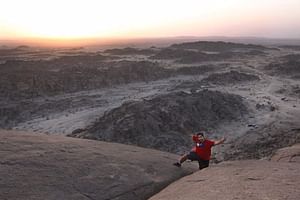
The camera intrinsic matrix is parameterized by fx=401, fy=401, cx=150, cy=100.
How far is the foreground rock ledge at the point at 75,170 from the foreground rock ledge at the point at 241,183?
1.55ft

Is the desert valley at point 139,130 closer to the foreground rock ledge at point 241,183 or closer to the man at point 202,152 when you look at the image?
the foreground rock ledge at point 241,183

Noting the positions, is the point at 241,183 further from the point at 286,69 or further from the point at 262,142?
the point at 286,69

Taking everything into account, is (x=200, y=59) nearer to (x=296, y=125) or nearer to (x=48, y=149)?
(x=296, y=125)

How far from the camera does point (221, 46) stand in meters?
70.3

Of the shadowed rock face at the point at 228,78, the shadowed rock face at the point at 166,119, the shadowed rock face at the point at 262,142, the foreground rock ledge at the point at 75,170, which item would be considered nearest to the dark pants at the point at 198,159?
the foreground rock ledge at the point at 75,170

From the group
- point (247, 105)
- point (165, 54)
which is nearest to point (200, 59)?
point (165, 54)

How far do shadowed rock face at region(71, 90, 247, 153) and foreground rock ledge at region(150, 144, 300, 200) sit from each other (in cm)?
720

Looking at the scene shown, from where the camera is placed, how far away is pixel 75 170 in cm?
595

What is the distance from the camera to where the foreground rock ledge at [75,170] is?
5.43 meters

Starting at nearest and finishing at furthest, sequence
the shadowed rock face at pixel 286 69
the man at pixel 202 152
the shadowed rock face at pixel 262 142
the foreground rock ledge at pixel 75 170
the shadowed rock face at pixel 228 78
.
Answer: the foreground rock ledge at pixel 75 170, the man at pixel 202 152, the shadowed rock face at pixel 262 142, the shadowed rock face at pixel 228 78, the shadowed rock face at pixel 286 69

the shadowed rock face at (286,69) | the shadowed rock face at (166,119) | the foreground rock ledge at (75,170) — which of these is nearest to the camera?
the foreground rock ledge at (75,170)

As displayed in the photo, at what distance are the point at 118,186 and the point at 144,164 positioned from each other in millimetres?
922

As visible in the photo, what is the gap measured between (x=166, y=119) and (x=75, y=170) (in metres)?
9.83

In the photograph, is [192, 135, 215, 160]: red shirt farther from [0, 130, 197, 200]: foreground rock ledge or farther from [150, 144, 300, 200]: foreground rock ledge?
[150, 144, 300, 200]: foreground rock ledge
